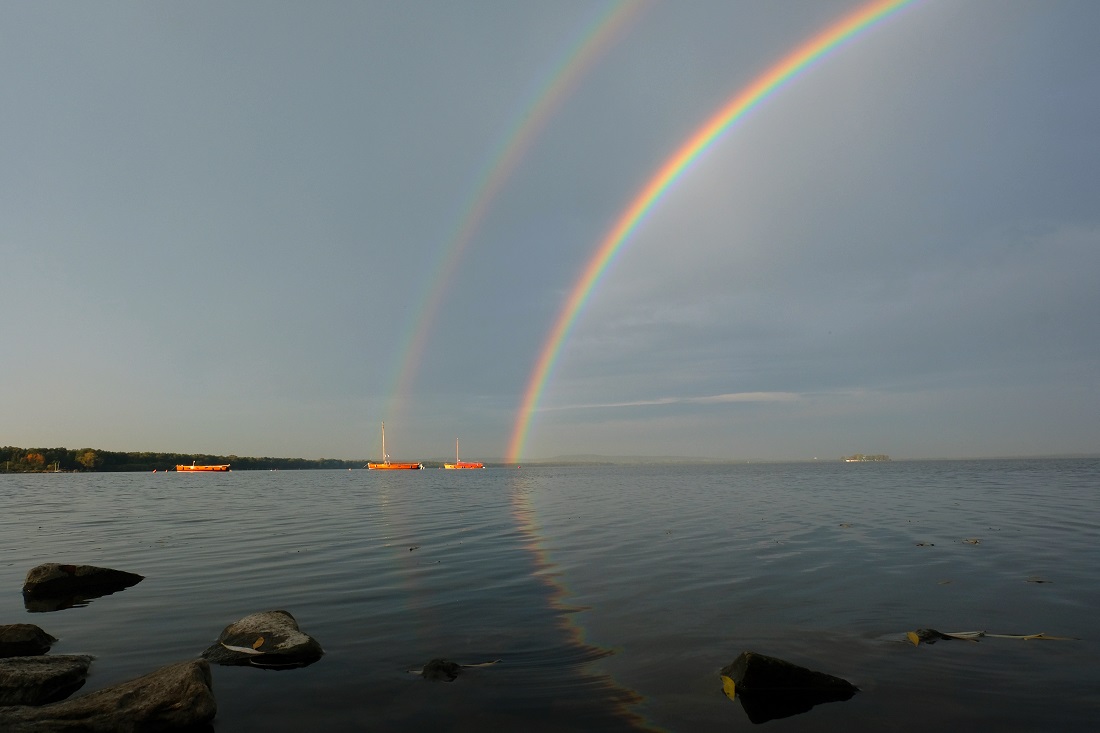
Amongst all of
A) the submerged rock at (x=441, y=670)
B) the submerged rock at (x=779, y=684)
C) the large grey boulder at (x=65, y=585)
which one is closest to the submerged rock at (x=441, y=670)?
the submerged rock at (x=441, y=670)

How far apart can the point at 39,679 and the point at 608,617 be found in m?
10.7

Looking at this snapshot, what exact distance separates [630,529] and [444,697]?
918 inches

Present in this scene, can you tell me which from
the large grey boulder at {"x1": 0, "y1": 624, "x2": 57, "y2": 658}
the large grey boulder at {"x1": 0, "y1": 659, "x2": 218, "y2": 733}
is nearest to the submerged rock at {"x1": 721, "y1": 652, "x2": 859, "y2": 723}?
the large grey boulder at {"x1": 0, "y1": 659, "x2": 218, "y2": 733}

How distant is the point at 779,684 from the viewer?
9922mm

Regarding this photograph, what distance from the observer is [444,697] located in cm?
998

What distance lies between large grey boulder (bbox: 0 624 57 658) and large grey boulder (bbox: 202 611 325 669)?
3513 mm

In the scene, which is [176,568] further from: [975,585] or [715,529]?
[975,585]

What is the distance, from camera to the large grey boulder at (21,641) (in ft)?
39.2

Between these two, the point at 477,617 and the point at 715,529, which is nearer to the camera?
the point at 477,617

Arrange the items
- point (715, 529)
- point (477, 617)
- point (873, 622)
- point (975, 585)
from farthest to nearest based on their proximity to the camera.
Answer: point (715, 529) → point (975, 585) → point (477, 617) → point (873, 622)

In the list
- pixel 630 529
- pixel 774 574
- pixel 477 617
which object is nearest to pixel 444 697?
Result: pixel 477 617

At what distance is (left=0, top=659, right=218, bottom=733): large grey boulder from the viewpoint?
325 inches

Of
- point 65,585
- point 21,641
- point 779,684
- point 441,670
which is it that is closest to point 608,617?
point 441,670

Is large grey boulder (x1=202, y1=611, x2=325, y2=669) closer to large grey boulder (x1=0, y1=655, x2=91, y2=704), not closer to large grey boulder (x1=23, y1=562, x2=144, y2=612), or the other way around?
large grey boulder (x1=0, y1=655, x2=91, y2=704)
